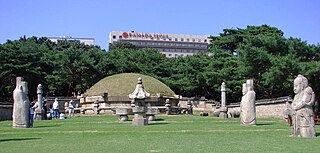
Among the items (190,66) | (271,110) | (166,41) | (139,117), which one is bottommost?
(139,117)

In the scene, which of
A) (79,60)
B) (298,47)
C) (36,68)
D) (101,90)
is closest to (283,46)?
(298,47)

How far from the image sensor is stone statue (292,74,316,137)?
44.1 ft

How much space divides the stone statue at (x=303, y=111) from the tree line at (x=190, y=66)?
20294 mm

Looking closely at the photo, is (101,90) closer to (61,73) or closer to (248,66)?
(61,73)

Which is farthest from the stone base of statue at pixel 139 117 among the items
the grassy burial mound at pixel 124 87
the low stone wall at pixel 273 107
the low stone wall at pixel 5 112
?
the grassy burial mound at pixel 124 87

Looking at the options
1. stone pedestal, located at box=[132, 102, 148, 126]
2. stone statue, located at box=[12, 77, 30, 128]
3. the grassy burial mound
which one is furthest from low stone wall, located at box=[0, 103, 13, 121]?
stone pedestal, located at box=[132, 102, 148, 126]

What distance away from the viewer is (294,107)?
1373 centimetres

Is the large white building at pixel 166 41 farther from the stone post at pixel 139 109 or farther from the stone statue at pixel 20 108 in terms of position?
the stone statue at pixel 20 108

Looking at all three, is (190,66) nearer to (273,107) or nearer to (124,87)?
(124,87)

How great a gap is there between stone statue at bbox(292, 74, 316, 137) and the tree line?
2029cm

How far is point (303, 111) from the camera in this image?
13.5m

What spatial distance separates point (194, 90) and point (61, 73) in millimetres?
17774

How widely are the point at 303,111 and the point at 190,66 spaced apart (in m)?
40.5

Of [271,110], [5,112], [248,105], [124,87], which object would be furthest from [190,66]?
[248,105]
